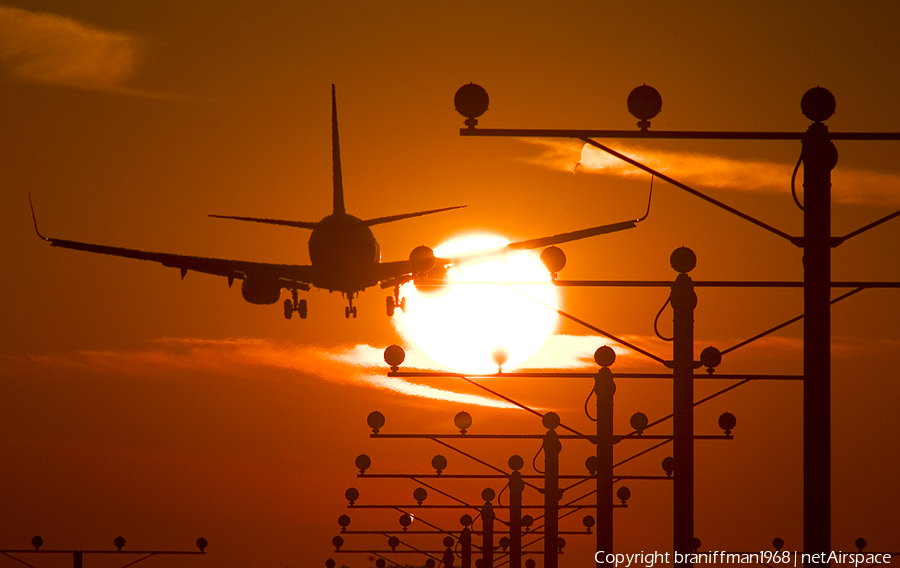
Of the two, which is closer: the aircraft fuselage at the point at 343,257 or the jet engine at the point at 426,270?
the jet engine at the point at 426,270

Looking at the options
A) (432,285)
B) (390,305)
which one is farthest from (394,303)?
(432,285)

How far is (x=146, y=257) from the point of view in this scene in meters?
52.1

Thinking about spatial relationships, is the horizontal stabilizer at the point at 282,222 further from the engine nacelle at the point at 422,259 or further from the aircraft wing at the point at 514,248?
the engine nacelle at the point at 422,259

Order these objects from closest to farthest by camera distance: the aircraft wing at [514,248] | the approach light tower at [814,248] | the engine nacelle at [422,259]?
1. the approach light tower at [814,248]
2. the engine nacelle at [422,259]
3. the aircraft wing at [514,248]

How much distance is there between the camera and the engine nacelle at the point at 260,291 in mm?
51156

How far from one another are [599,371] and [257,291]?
2615cm

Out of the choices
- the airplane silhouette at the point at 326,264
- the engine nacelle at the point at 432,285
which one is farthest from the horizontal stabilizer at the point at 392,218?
the engine nacelle at the point at 432,285

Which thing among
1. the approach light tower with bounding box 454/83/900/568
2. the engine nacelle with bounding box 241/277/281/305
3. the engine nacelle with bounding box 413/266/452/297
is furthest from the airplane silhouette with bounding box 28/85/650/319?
the approach light tower with bounding box 454/83/900/568

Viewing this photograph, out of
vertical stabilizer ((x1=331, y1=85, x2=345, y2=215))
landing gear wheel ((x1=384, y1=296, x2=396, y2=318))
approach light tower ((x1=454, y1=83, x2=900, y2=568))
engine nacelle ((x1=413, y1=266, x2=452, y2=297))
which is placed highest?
vertical stabilizer ((x1=331, y1=85, x2=345, y2=215))

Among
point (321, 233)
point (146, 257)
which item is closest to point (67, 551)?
point (146, 257)

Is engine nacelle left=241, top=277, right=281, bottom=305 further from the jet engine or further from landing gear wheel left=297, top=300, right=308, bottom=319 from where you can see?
the jet engine

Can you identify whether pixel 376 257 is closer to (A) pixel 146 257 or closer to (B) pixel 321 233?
(B) pixel 321 233

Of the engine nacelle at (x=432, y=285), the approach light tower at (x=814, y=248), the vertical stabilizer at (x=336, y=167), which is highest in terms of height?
the vertical stabilizer at (x=336, y=167)

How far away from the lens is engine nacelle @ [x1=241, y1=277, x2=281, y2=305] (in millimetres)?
51156
